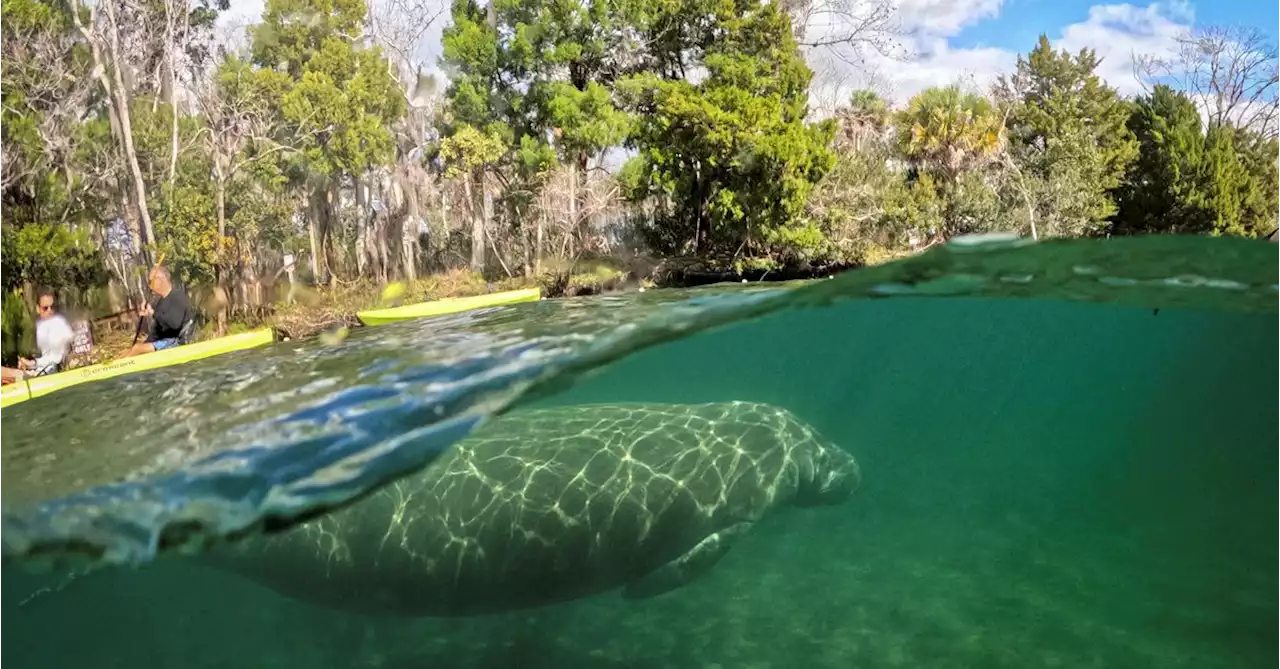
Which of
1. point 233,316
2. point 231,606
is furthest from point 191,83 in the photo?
point 231,606

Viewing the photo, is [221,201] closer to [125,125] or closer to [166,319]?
[125,125]

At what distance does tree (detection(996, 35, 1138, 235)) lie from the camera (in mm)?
27438

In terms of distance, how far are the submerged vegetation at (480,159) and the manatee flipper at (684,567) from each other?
48.3 feet

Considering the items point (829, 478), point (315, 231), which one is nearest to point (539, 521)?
point (829, 478)

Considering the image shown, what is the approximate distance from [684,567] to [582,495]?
1.36 m

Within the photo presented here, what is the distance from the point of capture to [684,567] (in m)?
8.38

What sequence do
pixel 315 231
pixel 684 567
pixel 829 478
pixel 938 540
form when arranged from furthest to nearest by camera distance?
1. pixel 315 231
2. pixel 938 540
3. pixel 829 478
4. pixel 684 567

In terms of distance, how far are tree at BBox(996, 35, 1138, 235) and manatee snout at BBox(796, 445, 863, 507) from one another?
66.6 ft

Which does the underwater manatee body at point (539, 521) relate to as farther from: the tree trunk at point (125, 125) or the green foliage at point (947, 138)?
the green foliage at point (947, 138)

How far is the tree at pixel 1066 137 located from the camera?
2744 cm

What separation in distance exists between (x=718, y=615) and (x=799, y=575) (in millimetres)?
3329

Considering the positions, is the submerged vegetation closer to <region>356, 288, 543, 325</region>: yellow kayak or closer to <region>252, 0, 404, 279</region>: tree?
<region>252, 0, 404, 279</region>: tree

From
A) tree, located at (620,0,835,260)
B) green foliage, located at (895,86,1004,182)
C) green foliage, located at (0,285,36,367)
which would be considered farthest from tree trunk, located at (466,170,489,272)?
green foliage, located at (895,86,1004,182)

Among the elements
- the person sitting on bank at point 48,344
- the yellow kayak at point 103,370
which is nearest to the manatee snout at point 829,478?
the yellow kayak at point 103,370
